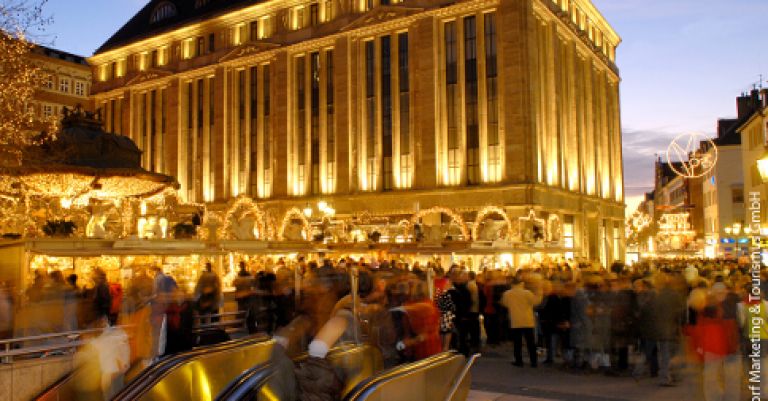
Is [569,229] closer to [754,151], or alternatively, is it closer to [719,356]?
[754,151]

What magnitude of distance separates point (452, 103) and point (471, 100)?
124 cm

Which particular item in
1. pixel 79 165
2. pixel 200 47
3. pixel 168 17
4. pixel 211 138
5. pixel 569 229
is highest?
pixel 168 17

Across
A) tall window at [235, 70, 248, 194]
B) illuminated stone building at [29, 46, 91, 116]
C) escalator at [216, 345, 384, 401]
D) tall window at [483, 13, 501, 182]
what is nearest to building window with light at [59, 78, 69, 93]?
illuminated stone building at [29, 46, 91, 116]

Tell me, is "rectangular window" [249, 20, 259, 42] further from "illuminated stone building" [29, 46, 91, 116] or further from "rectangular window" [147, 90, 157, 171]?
"illuminated stone building" [29, 46, 91, 116]

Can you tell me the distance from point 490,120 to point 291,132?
15.1 m

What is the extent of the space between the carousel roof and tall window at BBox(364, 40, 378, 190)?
23.6 m

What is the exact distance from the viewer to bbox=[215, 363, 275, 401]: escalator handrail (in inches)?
260

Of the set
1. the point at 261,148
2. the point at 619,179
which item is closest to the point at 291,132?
the point at 261,148

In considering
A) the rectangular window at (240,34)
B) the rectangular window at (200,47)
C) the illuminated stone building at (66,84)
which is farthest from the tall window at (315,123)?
the illuminated stone building at (66,84)

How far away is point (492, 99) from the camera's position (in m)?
41.4

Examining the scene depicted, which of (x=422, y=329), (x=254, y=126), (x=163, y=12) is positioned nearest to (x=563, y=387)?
(x=422, y=329)

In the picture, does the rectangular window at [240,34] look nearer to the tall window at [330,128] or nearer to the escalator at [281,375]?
the tall window at [330,128]

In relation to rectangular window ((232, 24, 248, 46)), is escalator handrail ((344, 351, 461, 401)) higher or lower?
lower

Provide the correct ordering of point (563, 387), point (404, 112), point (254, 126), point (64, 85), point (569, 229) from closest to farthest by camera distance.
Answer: point (563, 387), point (404, 112), point (569, 229), point (254, 126), point (64, 85)
